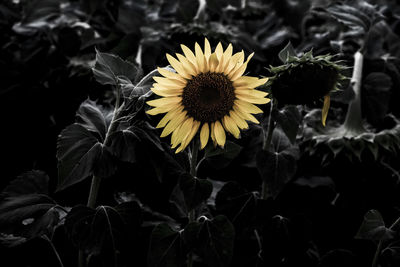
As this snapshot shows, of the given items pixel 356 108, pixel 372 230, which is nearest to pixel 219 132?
pixel 372 230

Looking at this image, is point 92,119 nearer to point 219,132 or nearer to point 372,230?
point 219,132

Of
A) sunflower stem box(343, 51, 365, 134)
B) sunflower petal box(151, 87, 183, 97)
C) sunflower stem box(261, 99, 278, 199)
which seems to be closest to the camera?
sunflower petal box(151, 87, 183, 97)

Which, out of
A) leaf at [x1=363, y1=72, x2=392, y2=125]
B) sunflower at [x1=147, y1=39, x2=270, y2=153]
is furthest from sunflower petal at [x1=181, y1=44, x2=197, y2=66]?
leaf at [x1=363, y1=72, x2=392, y2=125]

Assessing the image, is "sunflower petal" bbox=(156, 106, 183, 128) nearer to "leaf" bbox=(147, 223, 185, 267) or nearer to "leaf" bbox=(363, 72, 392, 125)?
"leaf" bbox=(147, 223, 185, 267)

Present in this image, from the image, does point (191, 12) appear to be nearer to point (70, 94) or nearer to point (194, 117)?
point (70, 94)

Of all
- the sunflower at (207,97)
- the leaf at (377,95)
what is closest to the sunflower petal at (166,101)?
the sunflower at (207,97)

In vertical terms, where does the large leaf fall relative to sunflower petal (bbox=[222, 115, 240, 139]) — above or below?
below

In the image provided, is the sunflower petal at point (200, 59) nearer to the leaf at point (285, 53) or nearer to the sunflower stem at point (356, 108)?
the leaf at point (285, 53)

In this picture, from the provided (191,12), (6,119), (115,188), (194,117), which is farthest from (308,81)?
(6,119)
